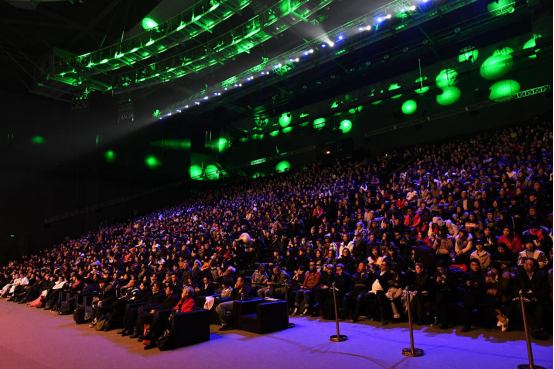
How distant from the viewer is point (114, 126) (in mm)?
26359

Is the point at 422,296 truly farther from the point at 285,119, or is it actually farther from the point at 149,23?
the point at 285,119

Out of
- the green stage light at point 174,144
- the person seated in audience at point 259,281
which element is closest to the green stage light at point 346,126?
the green stage light at point 174,144

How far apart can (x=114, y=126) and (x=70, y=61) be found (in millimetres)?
9011

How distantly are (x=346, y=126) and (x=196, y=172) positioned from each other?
13.8 metres

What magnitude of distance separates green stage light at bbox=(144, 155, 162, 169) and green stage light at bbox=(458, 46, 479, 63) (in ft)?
72.3

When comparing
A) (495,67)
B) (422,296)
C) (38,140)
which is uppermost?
(38,140)

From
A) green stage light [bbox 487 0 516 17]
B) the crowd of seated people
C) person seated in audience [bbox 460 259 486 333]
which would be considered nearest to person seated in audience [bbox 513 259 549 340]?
the crowd of seated people

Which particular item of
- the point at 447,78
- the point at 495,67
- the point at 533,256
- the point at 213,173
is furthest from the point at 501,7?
the point at 213,173

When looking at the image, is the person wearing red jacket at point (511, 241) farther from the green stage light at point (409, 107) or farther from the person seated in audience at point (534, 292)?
the green stage light at point (409, 107)

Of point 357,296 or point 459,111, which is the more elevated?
point 459,111

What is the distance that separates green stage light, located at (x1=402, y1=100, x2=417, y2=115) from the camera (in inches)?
781

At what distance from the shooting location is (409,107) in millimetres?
19953

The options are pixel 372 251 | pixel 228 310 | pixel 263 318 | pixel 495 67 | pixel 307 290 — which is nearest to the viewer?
pixel 263 318

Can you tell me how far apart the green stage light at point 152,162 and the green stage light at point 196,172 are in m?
2.68
